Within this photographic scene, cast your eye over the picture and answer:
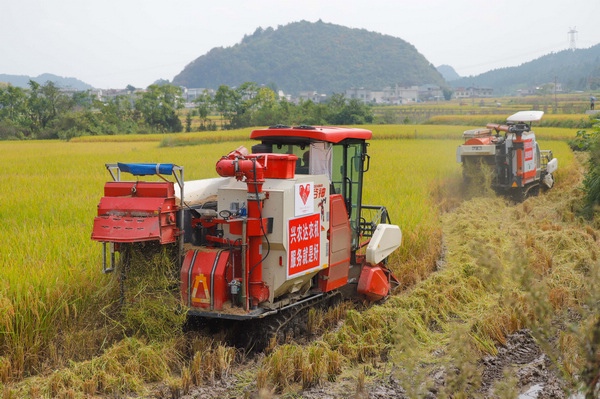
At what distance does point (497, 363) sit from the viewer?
5160 mm

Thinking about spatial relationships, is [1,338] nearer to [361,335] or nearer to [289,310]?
[289,310]

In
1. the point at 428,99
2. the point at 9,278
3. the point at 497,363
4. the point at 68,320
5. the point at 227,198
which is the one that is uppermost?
the point at 428,99

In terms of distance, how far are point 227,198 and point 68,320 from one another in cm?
193

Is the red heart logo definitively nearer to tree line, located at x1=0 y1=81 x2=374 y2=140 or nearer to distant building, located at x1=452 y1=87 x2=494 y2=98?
tree line, located at x1=0 y1=81 x2=374 y2=140

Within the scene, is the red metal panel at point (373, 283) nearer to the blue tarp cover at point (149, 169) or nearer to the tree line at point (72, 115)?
the blue tarp cover at point (149, 169)


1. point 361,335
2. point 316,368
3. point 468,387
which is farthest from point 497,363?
point 316,368

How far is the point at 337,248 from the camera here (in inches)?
239

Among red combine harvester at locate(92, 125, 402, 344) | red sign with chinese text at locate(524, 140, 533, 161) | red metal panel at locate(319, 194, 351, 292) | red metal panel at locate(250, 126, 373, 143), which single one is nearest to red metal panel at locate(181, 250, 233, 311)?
red combine harvester at locate(92, 125, 402, 344)

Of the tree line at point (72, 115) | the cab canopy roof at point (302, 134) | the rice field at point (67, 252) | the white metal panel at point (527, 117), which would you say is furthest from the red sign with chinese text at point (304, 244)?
the tree line at point (72, 115)

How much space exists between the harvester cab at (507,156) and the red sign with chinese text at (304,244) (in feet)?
31.9

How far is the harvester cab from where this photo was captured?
14031 mm

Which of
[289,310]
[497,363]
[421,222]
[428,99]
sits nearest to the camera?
[497,363]

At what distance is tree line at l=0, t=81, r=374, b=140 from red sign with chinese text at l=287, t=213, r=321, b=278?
39.8 m

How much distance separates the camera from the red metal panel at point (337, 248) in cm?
592
